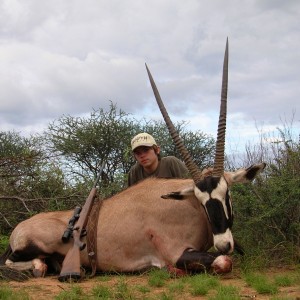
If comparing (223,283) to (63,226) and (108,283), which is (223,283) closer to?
(108,283)

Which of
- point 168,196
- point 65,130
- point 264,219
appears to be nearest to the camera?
point 168,196

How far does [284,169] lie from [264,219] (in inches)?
26.6

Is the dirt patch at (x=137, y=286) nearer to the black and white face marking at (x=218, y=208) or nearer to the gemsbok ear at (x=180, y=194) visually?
the black and white face marking at (x=218, y=208)

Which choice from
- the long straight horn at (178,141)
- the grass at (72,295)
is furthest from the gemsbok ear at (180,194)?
the grass at (72,295)

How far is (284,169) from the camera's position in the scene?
590 cm

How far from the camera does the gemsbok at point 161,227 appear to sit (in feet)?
14.5

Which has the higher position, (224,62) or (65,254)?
(224,62)

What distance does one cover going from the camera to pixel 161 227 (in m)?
4.84

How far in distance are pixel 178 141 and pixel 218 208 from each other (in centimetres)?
87

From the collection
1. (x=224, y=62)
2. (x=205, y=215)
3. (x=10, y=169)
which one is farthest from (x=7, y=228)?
(x=224, y=62)

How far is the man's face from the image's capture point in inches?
233

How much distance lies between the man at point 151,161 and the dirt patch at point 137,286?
5.22 ft

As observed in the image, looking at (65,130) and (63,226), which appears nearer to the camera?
(63,226)

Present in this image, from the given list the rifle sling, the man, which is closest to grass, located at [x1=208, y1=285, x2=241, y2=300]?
the rifle sling
